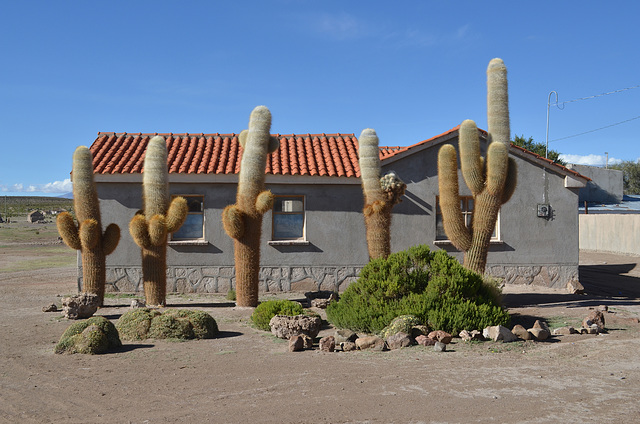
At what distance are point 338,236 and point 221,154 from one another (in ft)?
13.5

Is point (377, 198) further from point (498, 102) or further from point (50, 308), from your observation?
point (50, 308)

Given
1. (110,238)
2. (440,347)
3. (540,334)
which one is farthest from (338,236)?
(440,347)

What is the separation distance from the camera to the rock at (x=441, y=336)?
909cm

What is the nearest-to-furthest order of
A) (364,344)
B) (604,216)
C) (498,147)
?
1. (364,344)
2. (498,147)
3. (604,216)

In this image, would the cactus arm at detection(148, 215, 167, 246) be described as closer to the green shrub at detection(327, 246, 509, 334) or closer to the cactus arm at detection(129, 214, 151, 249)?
the cactus arm at detection(129, 214, 151, 249)

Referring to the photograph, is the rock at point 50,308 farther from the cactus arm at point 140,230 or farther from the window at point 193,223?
the window at point 193,223

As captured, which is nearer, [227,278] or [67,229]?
[67,229]

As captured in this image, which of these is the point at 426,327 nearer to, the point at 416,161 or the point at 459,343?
the point at 459,343

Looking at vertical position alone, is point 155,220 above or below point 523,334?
above

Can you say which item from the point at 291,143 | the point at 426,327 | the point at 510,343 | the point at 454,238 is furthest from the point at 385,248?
the point at 291,143

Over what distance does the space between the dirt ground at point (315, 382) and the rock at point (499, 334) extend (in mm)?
183

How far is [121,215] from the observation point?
1567 centimetres

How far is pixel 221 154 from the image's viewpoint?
668 inches

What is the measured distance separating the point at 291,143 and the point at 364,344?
400 inches
